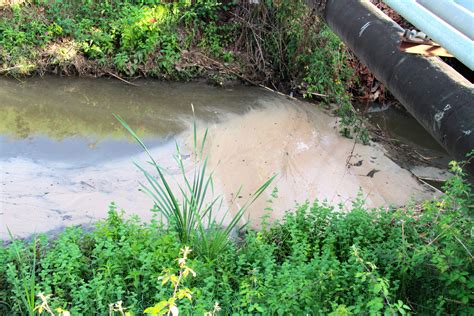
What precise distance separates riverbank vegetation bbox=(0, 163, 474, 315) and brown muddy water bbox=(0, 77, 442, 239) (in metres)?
0.86

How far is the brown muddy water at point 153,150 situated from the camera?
16.2 feet

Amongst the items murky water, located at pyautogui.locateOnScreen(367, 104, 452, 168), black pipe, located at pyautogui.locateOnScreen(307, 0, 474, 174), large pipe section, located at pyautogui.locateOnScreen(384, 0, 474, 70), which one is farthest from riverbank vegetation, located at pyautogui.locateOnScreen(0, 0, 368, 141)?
large pipe section, located at pyautogui.locateOnScreen(384, 0, 474, 70)

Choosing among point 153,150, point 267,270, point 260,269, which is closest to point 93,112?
point 153,150

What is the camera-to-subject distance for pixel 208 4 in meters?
7.91

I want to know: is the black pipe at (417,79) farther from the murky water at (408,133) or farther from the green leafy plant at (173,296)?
the murky water at (408,133)

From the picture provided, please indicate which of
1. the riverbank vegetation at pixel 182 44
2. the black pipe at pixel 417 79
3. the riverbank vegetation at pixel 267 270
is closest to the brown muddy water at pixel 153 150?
the riverbank vegetation at pixel 182 44

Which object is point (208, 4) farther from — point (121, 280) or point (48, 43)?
point (121, 280)

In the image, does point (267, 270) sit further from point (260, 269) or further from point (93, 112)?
point (93, 112)

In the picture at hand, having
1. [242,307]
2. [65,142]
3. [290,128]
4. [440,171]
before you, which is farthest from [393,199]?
[65,142]

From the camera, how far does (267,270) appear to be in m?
3.32

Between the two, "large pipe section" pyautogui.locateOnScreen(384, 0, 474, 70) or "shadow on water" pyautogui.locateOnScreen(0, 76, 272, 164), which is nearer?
"large pipe section" pyautogui.locateOnScreen(384, 0, 474, 70)

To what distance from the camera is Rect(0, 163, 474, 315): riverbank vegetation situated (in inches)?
116

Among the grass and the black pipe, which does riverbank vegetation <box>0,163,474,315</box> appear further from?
the black pipe

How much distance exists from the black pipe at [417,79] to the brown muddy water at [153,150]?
1.67 m
